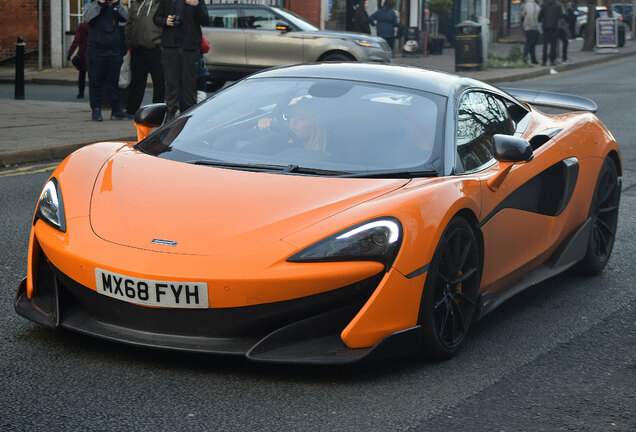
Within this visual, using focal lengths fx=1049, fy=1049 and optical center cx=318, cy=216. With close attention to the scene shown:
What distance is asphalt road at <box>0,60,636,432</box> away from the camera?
3.50 m

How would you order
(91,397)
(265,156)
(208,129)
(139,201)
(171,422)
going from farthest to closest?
1. (208,129)
2. (265,156)
3. (139,201)
4. (91,397)
5. (171,422)

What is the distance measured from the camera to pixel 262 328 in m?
3.81

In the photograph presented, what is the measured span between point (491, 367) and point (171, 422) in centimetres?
144

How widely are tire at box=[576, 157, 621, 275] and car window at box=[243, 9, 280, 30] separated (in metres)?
14.3

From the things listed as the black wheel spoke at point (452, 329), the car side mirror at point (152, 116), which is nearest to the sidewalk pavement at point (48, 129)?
the car side mirror at point (152, 116)

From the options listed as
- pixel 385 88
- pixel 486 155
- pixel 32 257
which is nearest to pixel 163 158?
pixel 32 257

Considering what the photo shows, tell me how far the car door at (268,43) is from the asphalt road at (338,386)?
15143mm

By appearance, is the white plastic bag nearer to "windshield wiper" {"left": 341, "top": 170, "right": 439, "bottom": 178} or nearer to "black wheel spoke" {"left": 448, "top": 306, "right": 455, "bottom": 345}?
"windshield wiper" {"left": 341, "top": 170, "right": 439, "bottom": 178}

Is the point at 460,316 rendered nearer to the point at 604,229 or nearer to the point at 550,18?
the point at 604,229

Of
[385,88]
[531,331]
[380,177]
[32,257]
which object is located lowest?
[531,331]

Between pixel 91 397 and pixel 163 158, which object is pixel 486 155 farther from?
pixel 91 397

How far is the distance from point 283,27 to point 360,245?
16.5 meters

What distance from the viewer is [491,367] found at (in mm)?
4246

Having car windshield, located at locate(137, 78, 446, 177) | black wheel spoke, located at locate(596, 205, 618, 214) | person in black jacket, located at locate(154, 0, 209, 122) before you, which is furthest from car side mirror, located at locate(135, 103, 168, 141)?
person in black jacket, located at locate(154, 0, 209, 122)
